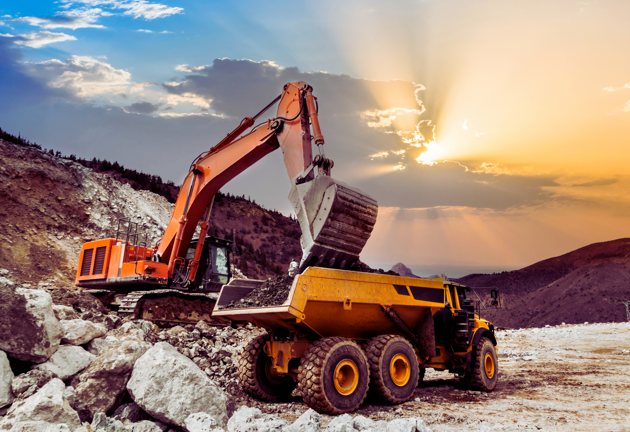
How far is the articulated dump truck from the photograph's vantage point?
19.0 feet

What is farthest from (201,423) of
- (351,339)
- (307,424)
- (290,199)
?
(290,199)

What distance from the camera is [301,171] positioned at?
320 inches

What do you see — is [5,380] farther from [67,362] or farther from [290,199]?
[290,199]

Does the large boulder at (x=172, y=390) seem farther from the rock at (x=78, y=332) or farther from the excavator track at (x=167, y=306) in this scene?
the excavator track at (x=167, y=306)

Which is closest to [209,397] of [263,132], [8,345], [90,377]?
[90,377]

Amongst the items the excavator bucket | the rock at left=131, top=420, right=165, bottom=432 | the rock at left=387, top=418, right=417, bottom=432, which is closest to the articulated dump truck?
the excavator bucket

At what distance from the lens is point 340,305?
20.1 ft

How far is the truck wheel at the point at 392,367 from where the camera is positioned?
6.34 m

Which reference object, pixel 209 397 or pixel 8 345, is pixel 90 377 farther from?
pixel 209 397

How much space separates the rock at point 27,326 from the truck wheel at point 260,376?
2661 millimetres

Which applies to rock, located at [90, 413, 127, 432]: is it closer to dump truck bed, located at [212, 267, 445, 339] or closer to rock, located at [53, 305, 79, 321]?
dump truck bed, located at [212, 267, 445, 339]

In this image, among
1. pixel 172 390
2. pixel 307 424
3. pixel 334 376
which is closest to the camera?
pixel 307 424

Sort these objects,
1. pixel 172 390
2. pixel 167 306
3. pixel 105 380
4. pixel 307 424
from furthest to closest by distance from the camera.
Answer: pixel 167 306 → pixel 105 380 → pixel 172 390 → pixel 307 424

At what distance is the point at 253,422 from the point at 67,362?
2.52 metres
